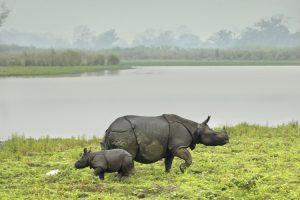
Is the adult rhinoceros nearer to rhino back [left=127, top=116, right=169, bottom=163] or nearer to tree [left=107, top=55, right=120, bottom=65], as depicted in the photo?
rhino back [left=127, top=116, right=169, bottom=163]

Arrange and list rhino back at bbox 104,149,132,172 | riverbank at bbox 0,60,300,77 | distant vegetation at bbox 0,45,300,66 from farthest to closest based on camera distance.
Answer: distant vegetation at bbox 0,45,300,66 < riverbank at bbox 0,60,300,77 < rhino back at bbox 104,149,132,172

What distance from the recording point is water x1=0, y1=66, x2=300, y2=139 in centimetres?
3080

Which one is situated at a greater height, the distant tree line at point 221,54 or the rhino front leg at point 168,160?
the distant tree line at point 221,54

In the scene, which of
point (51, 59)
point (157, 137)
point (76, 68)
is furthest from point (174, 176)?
point (51, 59)

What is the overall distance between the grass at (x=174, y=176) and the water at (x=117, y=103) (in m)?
9.28

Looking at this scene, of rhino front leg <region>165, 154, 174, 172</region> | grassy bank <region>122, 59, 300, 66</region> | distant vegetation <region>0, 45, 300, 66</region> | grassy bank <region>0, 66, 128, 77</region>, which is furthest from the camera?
grassy bank <region>122, 59, 300, 66</region>

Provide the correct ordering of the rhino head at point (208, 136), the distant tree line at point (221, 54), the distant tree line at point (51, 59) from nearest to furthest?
the rhino head at point (208, 136) → the distant tree line at point (51, 59) → the distant tree line at point (221, 54)

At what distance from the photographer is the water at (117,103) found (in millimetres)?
30797

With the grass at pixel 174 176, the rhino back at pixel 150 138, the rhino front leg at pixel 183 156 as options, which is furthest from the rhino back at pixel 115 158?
the rhino front leg at pixel 183 156

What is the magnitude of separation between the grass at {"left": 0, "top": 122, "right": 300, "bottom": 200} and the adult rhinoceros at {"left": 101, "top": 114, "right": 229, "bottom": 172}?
0.47 metres

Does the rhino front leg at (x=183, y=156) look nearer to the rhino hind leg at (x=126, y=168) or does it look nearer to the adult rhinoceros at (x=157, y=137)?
the adult rhinoceros at (x=157, y=137)

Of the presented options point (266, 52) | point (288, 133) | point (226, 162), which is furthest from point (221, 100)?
point (266, 52)

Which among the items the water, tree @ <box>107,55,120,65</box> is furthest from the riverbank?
the water

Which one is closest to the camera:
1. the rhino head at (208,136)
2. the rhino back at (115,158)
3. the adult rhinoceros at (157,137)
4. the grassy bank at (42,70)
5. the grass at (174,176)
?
the grass at (174,176)
